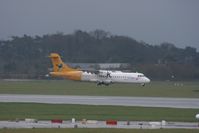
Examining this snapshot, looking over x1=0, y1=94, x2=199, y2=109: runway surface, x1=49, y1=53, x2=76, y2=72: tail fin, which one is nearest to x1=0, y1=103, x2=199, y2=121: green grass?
x1=0, y1=94, x2=199, y2=109: runway surface

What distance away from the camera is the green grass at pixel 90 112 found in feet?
113

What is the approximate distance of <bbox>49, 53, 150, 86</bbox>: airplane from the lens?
102000mm

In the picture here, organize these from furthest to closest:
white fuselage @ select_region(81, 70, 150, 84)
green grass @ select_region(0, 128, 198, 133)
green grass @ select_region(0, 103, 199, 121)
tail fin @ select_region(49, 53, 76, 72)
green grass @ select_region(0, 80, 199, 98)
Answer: tail fin @ select_region(49, 53, 76, 72)
white fuselage @ select_region(81, 70, 150, 84)
green grass @ select_region(0, 80, 199, 98)
green grass @ select_region(0, 103, 199, 121)
green grass @ select_region(0, 128, 198, 133)

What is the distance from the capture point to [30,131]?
24922 mm

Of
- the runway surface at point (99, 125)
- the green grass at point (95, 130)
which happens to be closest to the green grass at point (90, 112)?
the runway surface at point (99, 125)

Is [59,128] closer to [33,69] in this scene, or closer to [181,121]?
[181,121]

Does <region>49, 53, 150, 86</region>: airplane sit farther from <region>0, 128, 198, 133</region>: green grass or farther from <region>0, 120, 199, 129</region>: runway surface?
<region>0, 128, 198, 133</region>: green grass

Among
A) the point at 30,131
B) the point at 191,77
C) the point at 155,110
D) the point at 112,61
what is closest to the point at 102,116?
the point at 155,110

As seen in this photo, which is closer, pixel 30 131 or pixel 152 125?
pixel 30 131

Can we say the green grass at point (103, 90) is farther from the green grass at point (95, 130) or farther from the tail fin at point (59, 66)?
the green grass at point (95, 130)

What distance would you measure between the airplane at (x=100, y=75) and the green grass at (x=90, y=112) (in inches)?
2304

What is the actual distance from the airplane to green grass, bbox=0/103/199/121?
58529mm

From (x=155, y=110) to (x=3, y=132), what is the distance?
1763cm

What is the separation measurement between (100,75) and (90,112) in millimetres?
65764
